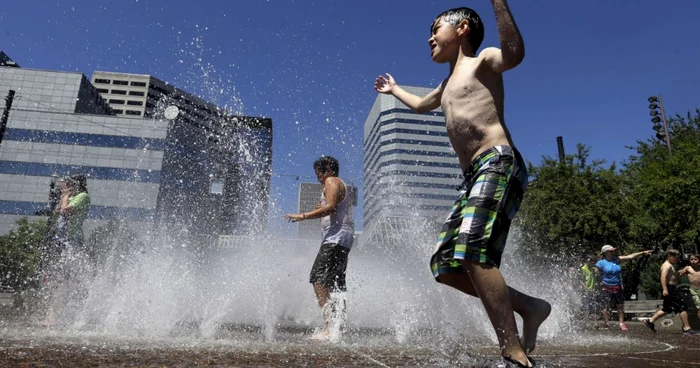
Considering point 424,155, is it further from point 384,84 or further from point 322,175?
point 384,84

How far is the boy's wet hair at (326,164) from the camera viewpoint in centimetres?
491

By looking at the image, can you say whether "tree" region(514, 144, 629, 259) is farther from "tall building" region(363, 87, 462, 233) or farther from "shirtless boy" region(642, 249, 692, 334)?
"tall building" region(363, 87, 462, 233)

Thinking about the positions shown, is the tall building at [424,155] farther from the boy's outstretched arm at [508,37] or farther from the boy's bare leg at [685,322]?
the boy's outstretched arm at [508,37]

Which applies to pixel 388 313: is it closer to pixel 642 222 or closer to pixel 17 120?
pixel 642 222

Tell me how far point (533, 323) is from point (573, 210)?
81.9 feet

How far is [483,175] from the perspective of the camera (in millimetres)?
2195

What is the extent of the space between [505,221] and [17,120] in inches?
2752

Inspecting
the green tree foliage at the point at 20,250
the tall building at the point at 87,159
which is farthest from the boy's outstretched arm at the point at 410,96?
the tall building at the point at 87,159

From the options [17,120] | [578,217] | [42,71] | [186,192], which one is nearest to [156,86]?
[42,71]

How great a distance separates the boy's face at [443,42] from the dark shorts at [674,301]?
25.5ft

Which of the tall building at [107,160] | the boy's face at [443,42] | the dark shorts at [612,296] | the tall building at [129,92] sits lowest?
the dark shorts at [612,296]

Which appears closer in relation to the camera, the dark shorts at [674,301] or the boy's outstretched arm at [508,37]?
the boy's outstretched arm at [508,37]

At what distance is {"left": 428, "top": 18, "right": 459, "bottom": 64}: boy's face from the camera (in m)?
2.67

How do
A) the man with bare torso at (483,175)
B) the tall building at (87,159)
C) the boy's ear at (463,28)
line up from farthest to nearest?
1. the tall building at (87,159)
2. the boy's ear at (463,28)
3. the man with bare torso at (483,175)
